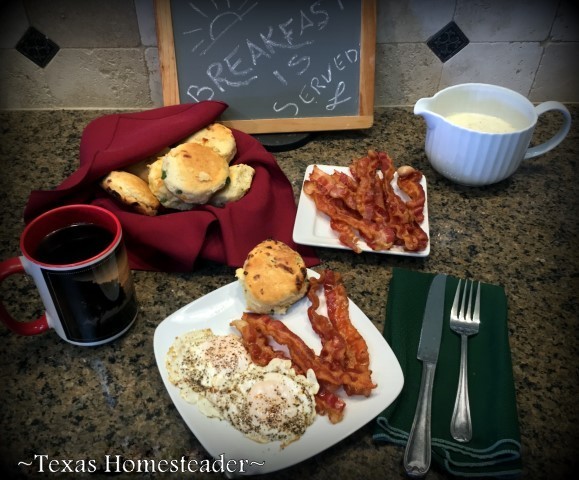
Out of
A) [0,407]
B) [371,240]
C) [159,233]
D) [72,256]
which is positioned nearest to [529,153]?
[371,240]

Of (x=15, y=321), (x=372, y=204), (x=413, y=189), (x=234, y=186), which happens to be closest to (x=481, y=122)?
(x=413, y=189)

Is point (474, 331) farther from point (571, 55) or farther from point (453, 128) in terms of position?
point (571, 55)

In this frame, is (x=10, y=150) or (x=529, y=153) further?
(x=10, y=150)

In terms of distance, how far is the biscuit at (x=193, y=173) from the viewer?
39.9 inches

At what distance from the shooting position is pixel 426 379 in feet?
2.72

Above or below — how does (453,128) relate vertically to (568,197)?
above

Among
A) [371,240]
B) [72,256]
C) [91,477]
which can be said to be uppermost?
[72,256]

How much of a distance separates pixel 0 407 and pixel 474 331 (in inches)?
31.7

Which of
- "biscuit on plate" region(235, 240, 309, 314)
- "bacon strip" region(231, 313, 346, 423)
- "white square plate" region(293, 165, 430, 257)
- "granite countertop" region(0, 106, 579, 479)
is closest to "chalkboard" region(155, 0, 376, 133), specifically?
"granite countertop" region(0, 106, 579, 479)

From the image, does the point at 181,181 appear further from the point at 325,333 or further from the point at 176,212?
the point at 325,333

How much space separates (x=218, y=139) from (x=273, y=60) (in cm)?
30

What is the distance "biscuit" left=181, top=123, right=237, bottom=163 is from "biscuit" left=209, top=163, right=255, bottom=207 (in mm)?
47

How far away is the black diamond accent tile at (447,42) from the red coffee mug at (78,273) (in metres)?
0.98

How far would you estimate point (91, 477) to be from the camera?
758mm
